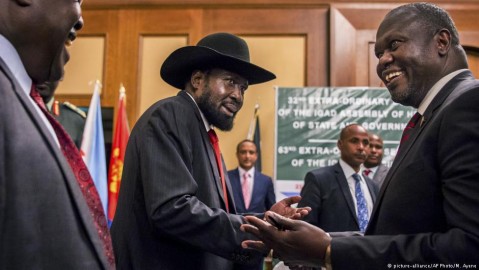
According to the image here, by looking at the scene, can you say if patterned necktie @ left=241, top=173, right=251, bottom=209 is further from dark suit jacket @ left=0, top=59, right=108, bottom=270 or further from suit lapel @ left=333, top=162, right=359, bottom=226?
dark suit jacket @ left=0, top=59, right=108, bottom=270

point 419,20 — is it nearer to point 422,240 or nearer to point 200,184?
point 422,240

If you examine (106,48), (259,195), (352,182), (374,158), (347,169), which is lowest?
(259,195)

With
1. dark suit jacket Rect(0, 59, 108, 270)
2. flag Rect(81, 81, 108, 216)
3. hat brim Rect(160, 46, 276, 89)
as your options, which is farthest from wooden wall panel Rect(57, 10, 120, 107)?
dark suit jacket Rect(0, 59, 108, 270)

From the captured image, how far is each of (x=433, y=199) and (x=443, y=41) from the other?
2.05ft

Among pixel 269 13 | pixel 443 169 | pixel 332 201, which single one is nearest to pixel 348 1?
pixel 269 13

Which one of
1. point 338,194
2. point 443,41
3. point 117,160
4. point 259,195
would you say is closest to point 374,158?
point 259,195

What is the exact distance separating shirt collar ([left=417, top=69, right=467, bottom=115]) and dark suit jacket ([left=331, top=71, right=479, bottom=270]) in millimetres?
55

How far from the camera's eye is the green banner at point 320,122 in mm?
6508

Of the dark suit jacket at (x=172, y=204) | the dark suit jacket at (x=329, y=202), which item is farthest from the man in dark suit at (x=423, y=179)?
the dark suit jacket at (x=329, y=202)

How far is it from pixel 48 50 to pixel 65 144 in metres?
0.22

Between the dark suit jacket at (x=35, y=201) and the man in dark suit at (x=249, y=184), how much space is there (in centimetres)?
533

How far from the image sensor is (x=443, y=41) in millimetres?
1981

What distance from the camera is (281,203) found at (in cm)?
252

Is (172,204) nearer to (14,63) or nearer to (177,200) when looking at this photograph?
(177,200)
